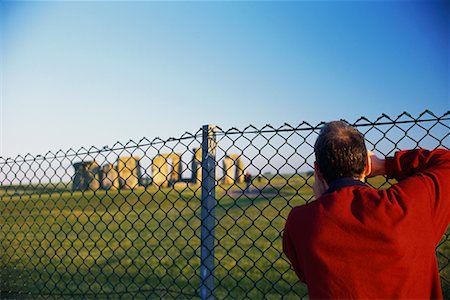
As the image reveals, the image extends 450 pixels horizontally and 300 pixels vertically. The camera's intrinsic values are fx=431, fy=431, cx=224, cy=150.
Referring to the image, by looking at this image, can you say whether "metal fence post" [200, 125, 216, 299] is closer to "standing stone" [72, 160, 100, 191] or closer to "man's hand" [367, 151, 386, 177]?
"man's hand" [367, 151, 386, 177]

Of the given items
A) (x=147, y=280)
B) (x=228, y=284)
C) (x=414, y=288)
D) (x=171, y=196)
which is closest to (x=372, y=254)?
(x=414, y=288)

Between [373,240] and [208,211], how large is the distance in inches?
46.6

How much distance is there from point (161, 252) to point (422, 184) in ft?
17.3

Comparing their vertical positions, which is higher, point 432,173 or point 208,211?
point 432,173

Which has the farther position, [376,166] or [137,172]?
[137,172]

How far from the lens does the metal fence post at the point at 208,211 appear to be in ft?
7.89

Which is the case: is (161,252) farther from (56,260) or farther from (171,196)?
(171,196)

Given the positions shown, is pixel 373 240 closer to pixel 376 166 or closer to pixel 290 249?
pixel 290 249

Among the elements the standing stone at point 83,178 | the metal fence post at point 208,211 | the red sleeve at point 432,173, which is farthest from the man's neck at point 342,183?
the standing stone at point 83,178

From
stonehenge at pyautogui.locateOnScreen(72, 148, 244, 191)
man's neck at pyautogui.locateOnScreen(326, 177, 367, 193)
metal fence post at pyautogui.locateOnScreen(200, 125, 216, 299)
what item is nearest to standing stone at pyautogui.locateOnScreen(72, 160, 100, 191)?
stonehenge at pyautogui.locateOnScreen(72, 148, 244, 191)

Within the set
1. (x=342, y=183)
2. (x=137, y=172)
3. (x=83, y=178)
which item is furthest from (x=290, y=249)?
(x=137, y=172)

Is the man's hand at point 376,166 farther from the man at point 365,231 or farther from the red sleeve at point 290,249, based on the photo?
the red sleeve at point 290,249

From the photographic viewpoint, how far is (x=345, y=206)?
1.38 metres

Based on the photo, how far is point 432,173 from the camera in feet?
4.94
